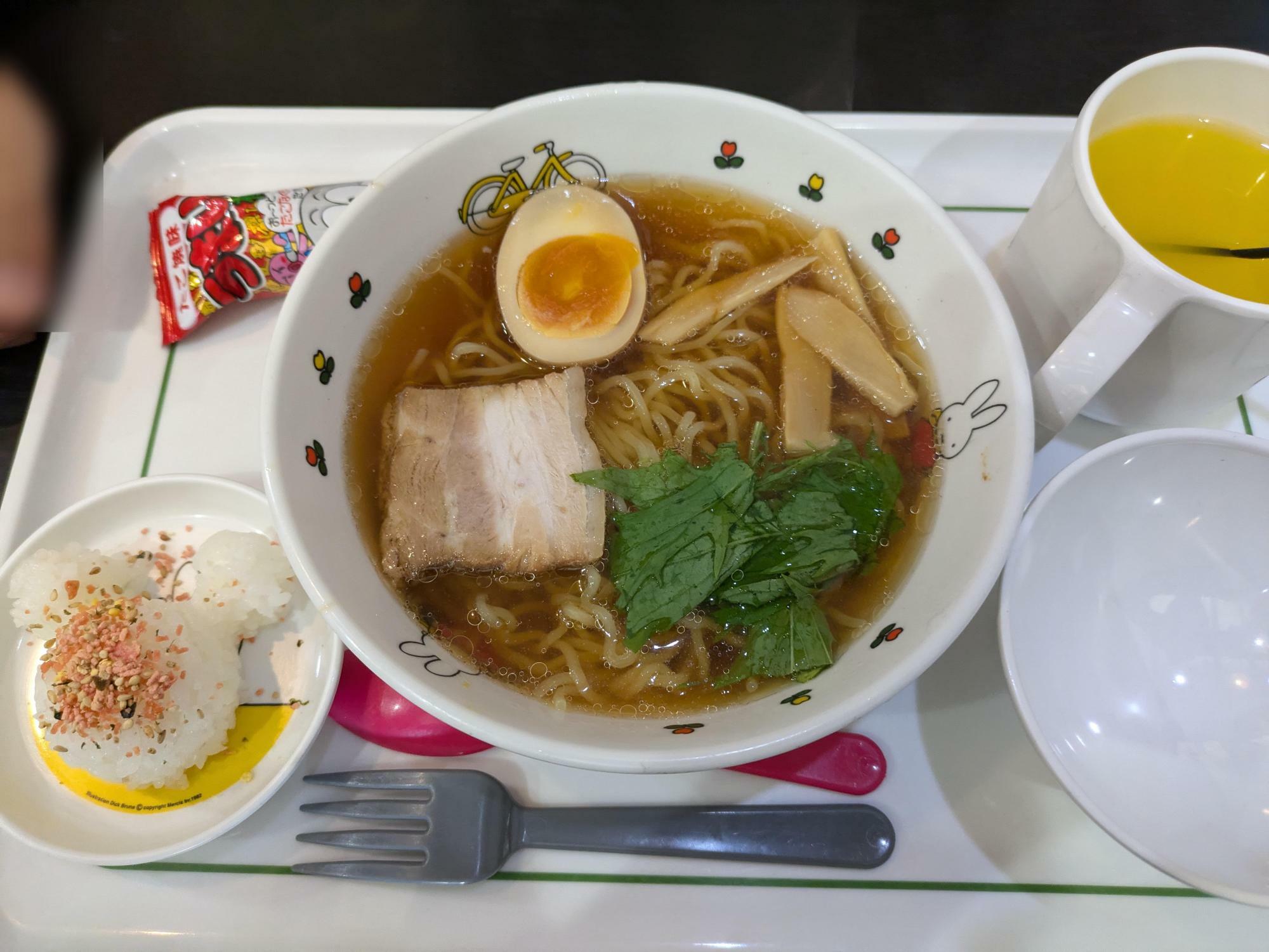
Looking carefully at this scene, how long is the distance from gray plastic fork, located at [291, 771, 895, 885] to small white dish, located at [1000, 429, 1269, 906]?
36 cm

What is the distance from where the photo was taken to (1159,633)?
4.48 feet

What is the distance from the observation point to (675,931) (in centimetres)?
118

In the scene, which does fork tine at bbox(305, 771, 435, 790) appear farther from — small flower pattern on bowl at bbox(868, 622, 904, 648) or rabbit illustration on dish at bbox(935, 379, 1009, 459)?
rabbit illustration on dish at bbox(935, 379, 1009, 459)

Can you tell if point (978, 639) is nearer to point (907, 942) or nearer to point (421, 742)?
point (907, 942)

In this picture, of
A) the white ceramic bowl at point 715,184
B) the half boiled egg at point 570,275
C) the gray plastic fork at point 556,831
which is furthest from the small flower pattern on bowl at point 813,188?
the gray plastic fork at point 556,831

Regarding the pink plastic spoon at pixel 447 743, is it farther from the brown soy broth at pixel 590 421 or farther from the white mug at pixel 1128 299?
the white mug at pixel 1128 299

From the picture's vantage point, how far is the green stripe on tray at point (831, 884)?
47.3 inches

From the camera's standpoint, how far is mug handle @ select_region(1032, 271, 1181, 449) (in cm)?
109

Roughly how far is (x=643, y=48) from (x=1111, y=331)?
5.10 feet

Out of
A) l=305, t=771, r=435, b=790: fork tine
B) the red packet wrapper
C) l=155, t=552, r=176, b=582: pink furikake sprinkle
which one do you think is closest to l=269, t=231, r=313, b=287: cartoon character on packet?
the red packet wrapper

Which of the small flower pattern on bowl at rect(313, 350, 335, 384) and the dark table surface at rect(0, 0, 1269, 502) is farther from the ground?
the dark table surface at rect(0, 0, 1269, 502)

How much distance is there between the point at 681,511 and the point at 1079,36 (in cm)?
191

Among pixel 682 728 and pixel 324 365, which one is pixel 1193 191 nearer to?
pixel 682 728

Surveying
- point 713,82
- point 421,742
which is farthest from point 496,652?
point 713,82
